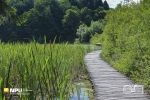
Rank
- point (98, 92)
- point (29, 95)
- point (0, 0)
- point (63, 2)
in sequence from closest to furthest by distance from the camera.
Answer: point (29, 95) → point (98, 92) → point (0, 0) → point (63, 2)

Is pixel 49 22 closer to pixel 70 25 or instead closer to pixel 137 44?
pixel 70 25

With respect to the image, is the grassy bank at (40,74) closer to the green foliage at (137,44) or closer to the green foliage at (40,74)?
the green foliage at (40,74)

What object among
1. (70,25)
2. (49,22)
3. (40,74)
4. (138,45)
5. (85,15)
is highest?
(85,15)

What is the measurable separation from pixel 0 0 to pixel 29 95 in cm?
1015

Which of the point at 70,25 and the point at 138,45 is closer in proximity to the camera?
the point at 138,45

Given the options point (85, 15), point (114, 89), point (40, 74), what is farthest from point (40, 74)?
point (85, 15)

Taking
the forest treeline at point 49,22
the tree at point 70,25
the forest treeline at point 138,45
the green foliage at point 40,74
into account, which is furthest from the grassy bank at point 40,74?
the tree at point 70,25

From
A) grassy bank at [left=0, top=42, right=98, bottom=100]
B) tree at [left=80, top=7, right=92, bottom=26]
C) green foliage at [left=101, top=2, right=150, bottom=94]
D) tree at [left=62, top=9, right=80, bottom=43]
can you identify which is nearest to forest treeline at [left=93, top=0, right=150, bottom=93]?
green foliage at [left=101, top=2, right=150, bottom=94]

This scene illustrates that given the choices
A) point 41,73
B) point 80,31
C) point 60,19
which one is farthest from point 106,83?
point 60,19

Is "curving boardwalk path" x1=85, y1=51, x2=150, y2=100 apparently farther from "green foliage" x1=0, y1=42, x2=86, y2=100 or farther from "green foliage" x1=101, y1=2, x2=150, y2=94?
"green foliage" x1=0, y1=42, x2=86, y2=100

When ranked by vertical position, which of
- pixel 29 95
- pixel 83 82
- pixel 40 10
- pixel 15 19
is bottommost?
pixel 83 82

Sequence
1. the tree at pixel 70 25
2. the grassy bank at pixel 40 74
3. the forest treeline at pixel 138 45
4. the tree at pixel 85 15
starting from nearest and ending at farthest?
the grassy bank at pixel 40 74
the forest treeline at pixel 138 45
the tree at pixel 70 25
the tree at pixel 85 15

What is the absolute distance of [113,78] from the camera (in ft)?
26.3

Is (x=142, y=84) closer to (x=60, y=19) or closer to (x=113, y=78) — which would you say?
(x=113, y=78)
